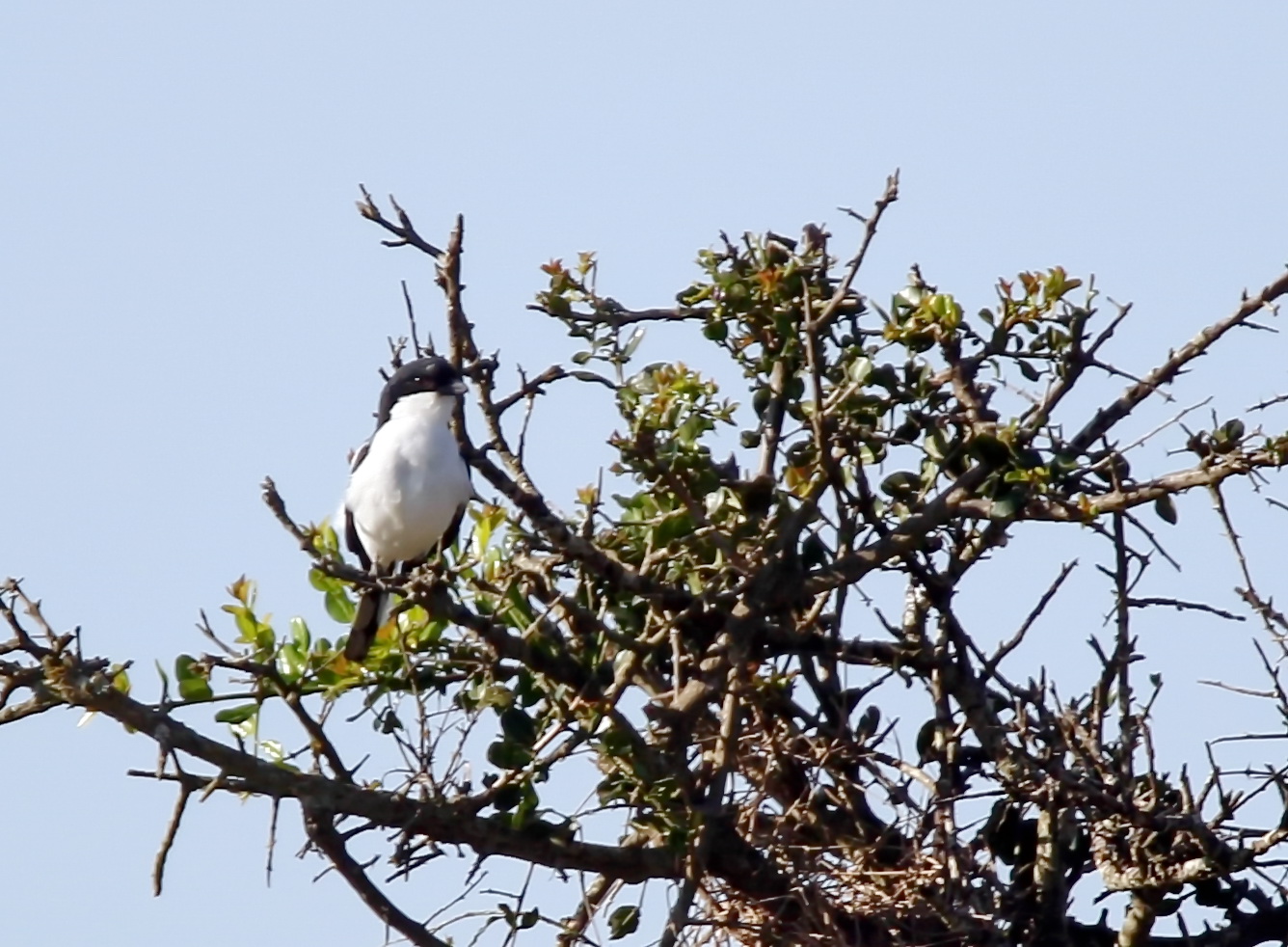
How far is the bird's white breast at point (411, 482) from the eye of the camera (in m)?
6.27

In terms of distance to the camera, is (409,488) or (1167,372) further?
(409,488)

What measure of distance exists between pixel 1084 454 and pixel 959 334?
0.43m

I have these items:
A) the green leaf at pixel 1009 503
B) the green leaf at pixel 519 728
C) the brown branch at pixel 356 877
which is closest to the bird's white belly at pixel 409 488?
the green leaf at pixel 519 728

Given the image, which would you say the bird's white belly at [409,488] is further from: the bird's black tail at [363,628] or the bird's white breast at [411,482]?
the bird's black tail at [363,628]

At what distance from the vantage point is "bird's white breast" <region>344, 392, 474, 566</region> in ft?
20.6

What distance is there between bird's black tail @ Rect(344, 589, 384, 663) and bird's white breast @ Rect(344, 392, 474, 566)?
1517 mm

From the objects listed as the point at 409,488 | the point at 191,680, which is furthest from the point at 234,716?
the point at 409,488

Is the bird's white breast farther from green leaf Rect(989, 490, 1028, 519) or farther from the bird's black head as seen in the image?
green leaf Rect(989, 490, 1028, 519)

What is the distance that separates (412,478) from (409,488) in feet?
0.11

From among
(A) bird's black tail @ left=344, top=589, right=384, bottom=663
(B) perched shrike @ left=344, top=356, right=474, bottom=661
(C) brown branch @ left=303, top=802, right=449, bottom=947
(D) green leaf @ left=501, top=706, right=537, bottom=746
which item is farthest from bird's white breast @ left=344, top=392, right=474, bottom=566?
(C) brown branch @ left=303, top=802, right=449, bottom=947

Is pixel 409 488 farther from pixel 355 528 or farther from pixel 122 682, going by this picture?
pixel 122 682


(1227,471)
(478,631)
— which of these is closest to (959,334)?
(1227,471)

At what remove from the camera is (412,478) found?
6.27 metres

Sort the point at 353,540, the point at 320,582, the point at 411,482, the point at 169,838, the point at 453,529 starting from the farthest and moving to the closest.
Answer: the point at 353,540, the point at 453,529, the point at 411,482, the point at 320,582, the point at 169,838
